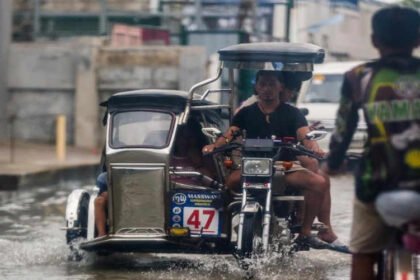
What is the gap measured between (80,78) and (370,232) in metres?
20.6

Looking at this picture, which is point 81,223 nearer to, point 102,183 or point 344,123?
point 102,183

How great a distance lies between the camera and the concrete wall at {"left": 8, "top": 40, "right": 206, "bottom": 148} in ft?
82.5

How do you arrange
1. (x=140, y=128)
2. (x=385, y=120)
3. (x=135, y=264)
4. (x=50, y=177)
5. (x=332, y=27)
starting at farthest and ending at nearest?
(x=332, y=27) < (x=50, y=177) < (x=135, y=264) < (x=140, y=128) < (x=385, y=120)

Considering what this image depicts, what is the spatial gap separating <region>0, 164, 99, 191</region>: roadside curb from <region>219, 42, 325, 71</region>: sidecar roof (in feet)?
28.8

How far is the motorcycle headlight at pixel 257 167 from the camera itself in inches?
361

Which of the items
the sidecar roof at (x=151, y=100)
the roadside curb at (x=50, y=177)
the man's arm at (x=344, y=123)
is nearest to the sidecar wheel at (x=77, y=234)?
the sidecar roof at (x=151, y=100)

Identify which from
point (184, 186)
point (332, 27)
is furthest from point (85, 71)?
point (332, 27)

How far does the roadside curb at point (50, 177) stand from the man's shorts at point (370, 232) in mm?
13205

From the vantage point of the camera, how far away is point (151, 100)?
32.2 ft

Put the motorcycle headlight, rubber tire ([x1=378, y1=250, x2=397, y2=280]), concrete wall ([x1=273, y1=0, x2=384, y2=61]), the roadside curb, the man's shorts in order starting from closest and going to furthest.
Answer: the man's shorts → rubber tire ([x1=378, y1=250, x2=397, y2=280]) → the motorcycle headlight → the roadside curb → concrete wall ([x1=273, y1=0, x2=384, y2=61])

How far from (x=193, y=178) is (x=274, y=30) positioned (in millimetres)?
30109

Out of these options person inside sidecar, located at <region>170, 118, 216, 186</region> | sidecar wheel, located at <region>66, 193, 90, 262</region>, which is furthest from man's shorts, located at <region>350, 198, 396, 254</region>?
sidecar wheel, located at <region>66, 193, 90, 262</region>

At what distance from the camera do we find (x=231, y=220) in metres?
9.64

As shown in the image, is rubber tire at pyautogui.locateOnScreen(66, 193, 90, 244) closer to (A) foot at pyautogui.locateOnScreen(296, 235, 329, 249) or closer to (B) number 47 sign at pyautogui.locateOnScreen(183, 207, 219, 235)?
(B) number 47 sign at pyautogui.locateOnScreen(183, 207, 219, 235)
